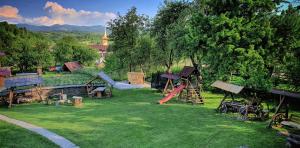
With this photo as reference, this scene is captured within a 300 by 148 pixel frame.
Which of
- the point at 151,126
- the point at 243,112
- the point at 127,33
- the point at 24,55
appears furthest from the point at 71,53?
the point at 243,112

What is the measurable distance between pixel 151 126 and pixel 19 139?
7.27 meters

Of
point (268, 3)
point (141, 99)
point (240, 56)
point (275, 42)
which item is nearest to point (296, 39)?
point (275, 42)

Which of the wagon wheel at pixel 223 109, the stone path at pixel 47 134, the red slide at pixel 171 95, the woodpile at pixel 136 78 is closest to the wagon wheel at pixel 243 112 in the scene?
the wagon wheel at pixel 223 109

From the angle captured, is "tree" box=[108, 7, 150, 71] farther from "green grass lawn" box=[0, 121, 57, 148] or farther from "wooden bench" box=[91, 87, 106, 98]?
"green grass lawn" box=[0, 121, 57, 148]

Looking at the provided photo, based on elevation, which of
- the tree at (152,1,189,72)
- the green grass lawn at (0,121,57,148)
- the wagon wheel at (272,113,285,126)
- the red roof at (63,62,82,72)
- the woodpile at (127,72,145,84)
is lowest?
the green grass lawn at (0,121,57,148)

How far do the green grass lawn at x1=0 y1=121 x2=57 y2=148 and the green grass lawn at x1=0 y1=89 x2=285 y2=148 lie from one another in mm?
1371

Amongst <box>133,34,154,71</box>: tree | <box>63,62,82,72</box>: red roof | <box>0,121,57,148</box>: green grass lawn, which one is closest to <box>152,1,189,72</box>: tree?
<box>133,34,154,71</box>: tree

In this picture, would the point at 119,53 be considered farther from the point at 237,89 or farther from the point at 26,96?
the point at 237,89

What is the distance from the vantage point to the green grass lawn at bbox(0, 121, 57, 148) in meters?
13.2

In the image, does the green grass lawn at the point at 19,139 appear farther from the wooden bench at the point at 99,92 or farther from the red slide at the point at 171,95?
the wooden bench at the point at 99,92

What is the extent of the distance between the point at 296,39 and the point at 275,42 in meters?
1.50

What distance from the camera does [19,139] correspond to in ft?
46.0

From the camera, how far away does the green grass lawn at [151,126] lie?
13.5 metres

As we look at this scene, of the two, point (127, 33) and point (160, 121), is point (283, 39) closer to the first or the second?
point (160, 121)
